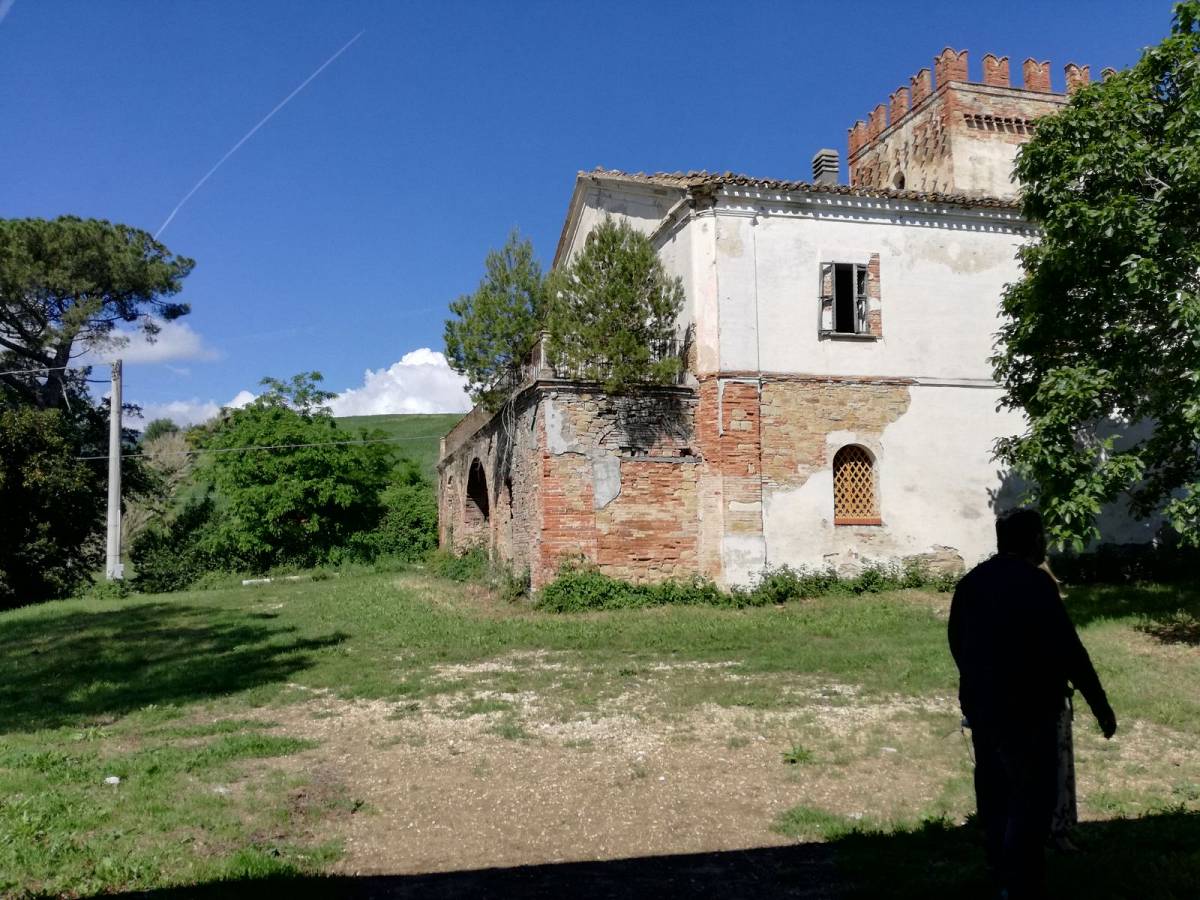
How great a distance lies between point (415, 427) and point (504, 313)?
1872 inches

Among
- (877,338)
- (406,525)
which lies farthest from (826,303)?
(406,525)

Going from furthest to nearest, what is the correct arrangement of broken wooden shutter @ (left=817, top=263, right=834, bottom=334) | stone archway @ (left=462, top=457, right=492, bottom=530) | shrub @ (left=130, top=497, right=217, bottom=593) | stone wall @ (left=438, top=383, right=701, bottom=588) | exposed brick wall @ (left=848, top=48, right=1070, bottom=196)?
shrub @ (left=130, top=497, right=217, bottom=593), exposed brick wall @ (left=848, top=48, right=1070, bottom=196), stone archway @ (left=462, top=457, right=492, bottom=530), broken wooden shutter @ (left=817, top=263, right=834, bottom=334), stone wall @ (left=438, top=383, right=701, bottom=588)

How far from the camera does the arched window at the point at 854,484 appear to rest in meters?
16.1

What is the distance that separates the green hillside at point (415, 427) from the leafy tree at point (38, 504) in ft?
89.2

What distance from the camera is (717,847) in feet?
16.4

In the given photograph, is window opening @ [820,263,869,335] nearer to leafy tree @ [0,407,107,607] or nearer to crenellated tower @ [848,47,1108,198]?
crenellated tower @ [848,47,1108,198]

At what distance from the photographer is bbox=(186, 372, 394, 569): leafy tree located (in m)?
27.1

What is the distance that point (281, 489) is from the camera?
27.4 metres

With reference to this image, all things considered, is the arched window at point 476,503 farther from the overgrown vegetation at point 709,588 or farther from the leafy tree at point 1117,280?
the leafy tree at point 1117,280

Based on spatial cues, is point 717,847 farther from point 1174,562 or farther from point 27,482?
point 27,482

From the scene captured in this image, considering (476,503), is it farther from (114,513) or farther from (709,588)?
(709,588)

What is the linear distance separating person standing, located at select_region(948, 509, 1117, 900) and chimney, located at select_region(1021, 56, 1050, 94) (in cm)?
2718

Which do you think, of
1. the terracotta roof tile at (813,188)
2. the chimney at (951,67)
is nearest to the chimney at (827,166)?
the terracotta roof tile at (813,188)

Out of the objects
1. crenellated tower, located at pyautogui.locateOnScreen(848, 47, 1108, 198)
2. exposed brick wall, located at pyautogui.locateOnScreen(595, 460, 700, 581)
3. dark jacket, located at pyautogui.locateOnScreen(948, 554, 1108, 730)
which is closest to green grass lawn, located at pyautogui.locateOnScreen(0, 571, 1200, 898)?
dark jacket, located at pyautogui.locateOnScreen(948, 554, 1108, 730)
